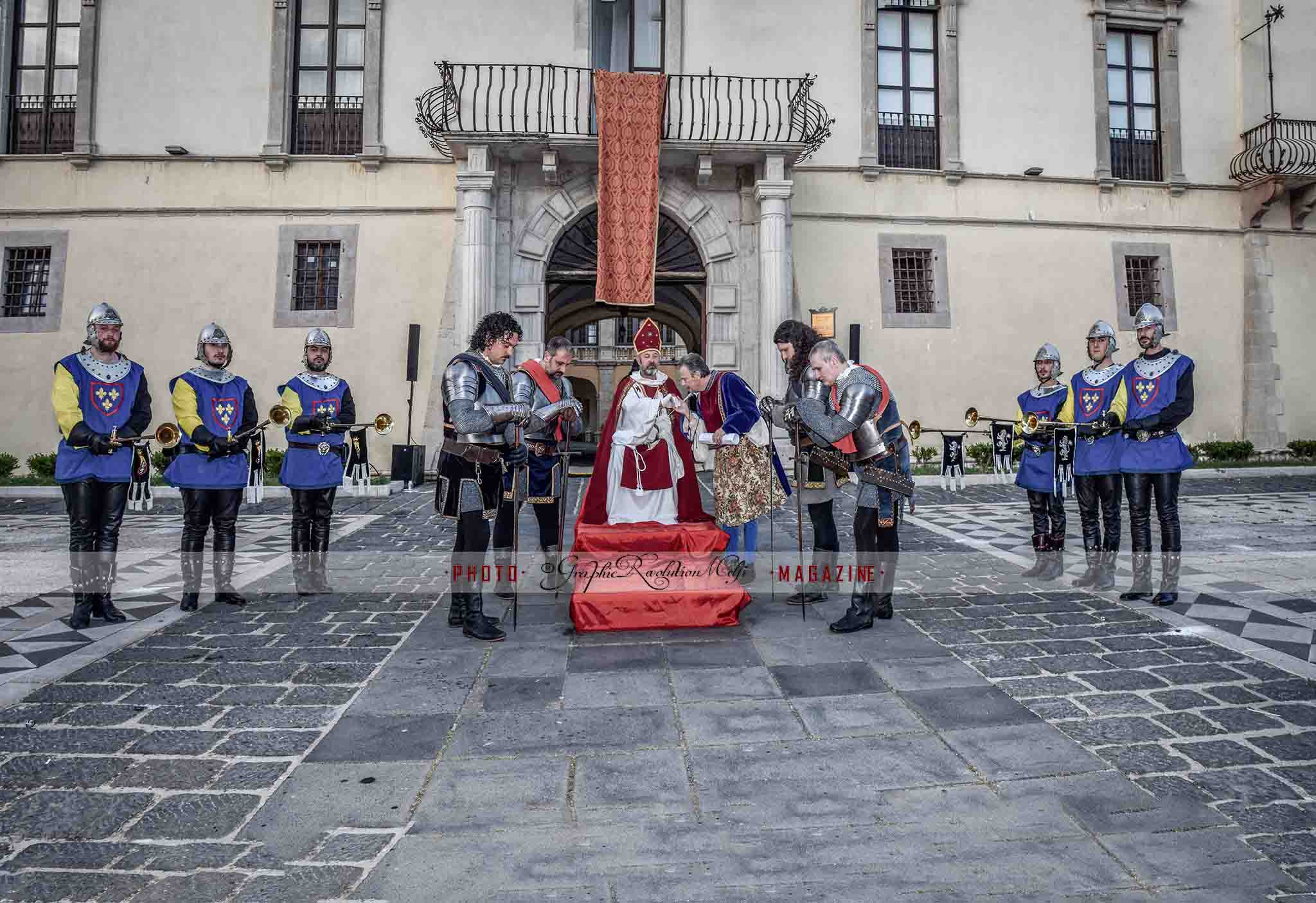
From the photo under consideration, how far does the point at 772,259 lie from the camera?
12.9m

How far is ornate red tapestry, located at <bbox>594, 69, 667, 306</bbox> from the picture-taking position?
41.5ft

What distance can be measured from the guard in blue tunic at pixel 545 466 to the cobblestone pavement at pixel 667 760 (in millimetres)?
773

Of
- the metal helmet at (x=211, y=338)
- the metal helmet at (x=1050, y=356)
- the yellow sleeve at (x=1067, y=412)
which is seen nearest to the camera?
the metal helmet at (x=211, y=338)

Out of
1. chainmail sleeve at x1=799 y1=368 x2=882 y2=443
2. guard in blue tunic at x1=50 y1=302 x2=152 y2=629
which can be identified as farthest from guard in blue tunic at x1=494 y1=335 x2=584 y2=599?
guard in blue tunic at x1=50 y1=302 x2=152 y2=629

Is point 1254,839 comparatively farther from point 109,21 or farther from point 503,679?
point 109,21

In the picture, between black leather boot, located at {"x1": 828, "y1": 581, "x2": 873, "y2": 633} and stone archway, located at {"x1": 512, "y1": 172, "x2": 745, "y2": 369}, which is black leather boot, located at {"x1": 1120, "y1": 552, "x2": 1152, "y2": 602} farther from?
stone archway, located at {"x1": 512, "y1": 172, "x2": 745, "y2": 369}

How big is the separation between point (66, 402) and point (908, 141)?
1442cm

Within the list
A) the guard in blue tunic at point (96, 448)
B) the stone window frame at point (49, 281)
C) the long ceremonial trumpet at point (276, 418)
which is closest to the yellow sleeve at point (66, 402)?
the guard in blue tunic at point (96, 448)

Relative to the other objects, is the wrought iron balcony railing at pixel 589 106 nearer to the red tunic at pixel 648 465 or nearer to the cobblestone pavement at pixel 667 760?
the red tunic at pixel 648 465

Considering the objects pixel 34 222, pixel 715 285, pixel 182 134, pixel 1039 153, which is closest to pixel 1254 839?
pixel 715 285

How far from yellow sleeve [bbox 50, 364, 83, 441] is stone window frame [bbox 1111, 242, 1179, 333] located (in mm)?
16690

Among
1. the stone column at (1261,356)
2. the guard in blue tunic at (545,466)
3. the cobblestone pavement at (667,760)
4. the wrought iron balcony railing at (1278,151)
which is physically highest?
the wrought iron balcony railing at (1278,151)

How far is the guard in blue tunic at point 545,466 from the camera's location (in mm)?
5320

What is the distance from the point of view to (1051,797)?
2619 millimetres
